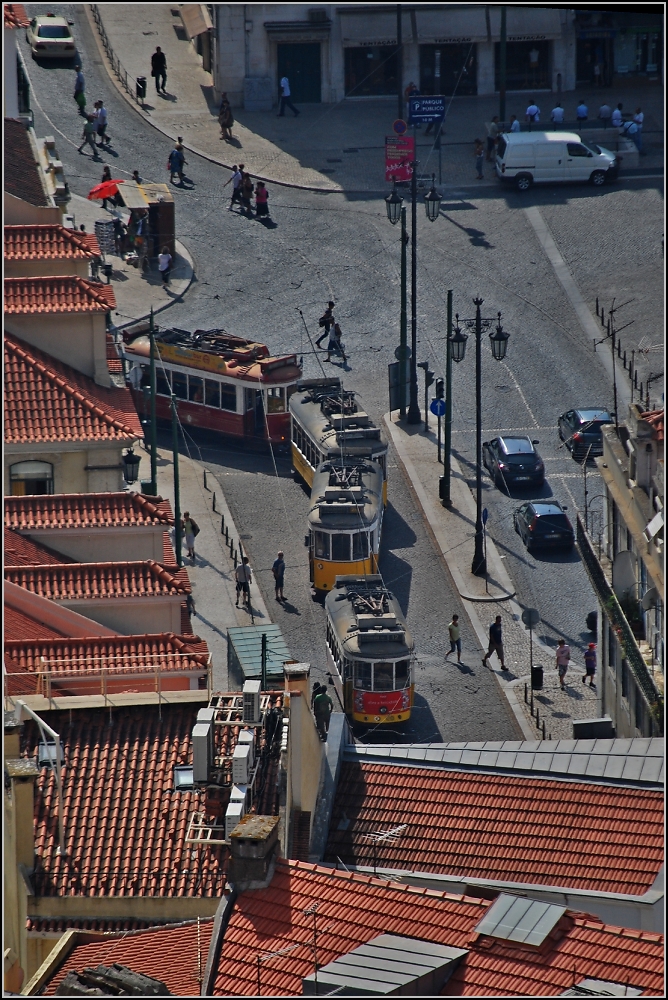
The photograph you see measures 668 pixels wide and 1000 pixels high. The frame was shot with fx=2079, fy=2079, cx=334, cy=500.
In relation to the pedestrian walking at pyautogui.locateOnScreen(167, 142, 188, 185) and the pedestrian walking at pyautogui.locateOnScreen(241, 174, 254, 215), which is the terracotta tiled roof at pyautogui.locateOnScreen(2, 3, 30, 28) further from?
the pedestrian walking at pyautogui.locateOnScreen(241, 174, 254, 215)

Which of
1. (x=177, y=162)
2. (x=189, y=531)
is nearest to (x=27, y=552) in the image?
(x=189, y=531)

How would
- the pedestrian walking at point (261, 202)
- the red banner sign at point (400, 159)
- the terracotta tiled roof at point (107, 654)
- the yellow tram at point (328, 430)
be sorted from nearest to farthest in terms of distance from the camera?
the terracotta tiled roof at point (107, 654) → the yellow tram at point (328, 430) → the pedestrian walking at point (261, 202) → the red banner sign at point (400, 159)

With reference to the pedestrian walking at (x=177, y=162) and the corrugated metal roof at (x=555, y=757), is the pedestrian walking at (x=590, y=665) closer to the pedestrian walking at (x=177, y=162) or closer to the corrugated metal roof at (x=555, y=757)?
the corrugated metal roof at (x=555, y=757)

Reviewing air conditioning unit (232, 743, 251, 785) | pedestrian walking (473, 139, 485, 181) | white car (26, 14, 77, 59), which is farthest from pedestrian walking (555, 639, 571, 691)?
white car (26, 14, 77, 59)

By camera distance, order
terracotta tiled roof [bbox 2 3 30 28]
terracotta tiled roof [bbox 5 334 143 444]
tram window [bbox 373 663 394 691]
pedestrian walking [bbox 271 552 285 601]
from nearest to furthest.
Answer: terracotta tiled roof [bbox 5 334 143 444] → tram window [bbox 373 663 394 691] → pedestrian walking [bbox 271 552 285 601] → terracotta tiled roof [bbox 2 3 30 28]

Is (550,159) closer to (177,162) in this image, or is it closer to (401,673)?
(177,162)

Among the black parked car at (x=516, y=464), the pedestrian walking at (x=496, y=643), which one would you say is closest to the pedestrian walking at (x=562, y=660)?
the pedestrian walking at (x=496, y=643)
